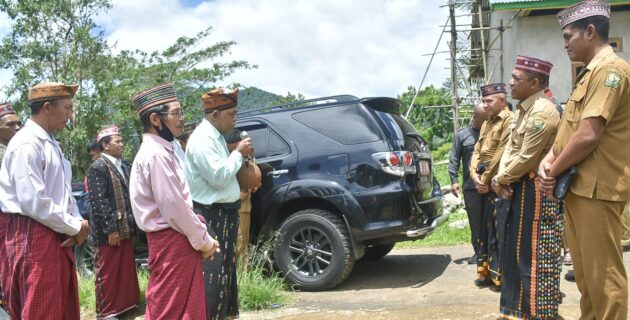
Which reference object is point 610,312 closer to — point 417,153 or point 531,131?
point 531,131

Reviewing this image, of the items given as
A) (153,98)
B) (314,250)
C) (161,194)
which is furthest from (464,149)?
(161,194)

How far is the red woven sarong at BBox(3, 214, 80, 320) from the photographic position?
11.4ft

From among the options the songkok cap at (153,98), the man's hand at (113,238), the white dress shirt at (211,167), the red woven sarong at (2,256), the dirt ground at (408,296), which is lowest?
the dirt ground at (408,296)

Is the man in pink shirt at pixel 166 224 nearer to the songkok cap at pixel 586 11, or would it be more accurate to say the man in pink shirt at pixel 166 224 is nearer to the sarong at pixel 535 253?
the sarong at pixel 535 253

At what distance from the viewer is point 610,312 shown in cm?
323

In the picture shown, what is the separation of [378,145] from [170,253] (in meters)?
3.00

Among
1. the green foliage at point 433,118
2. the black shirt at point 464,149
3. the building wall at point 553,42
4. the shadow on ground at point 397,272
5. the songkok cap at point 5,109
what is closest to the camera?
the songkok cap at point 5,109

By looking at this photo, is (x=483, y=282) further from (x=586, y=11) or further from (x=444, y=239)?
(x=586, y=11)

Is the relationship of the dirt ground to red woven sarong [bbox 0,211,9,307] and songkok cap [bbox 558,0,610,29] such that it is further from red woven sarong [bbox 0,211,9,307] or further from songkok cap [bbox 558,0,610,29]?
songkok cap [bbox 558,0,610,29]

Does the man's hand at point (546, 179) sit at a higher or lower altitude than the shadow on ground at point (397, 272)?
higher

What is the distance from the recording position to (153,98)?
353cm

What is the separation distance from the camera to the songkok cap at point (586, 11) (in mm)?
3350

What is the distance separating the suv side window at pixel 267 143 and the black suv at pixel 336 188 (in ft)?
0.04

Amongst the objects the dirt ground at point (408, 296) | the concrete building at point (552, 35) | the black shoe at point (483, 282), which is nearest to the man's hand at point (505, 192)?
the dirt ground at point (408, 296)
